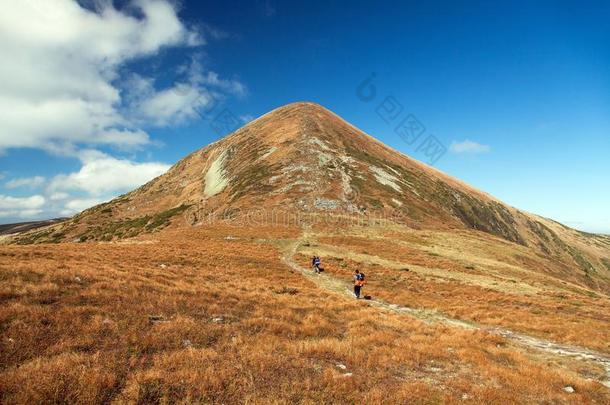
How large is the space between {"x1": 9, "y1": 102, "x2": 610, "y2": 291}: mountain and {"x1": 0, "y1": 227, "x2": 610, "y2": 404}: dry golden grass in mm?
50864

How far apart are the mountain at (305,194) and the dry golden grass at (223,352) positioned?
50.9 m

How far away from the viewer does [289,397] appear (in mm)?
9031

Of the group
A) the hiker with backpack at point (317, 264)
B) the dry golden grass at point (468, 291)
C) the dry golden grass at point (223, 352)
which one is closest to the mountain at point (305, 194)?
the dry golden grass at point (468, 291)

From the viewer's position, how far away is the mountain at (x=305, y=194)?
78000 millimetres

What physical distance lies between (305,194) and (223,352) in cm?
6624

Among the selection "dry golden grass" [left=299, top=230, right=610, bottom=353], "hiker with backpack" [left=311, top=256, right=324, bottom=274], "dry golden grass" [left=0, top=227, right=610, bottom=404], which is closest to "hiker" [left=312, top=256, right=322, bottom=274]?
"hiker with backpack" [left=311, top=256, right=324, bottom=274]

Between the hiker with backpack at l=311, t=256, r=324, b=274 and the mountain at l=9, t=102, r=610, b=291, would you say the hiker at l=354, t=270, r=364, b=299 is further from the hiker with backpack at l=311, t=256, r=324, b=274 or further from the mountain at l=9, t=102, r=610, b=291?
the mountain at l=9, t=102, r=610, b=291

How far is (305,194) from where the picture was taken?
254 ft

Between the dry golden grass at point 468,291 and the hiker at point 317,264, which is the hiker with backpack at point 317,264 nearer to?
the hiker at point 317,264

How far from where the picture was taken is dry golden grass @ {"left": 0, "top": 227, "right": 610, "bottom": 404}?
29.1 ft

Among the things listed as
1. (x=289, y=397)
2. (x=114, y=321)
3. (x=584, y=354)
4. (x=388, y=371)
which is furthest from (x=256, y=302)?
(x=584, y=354)

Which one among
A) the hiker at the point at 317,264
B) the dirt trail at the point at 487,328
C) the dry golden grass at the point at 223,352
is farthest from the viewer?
the hiker at the point at 317,264

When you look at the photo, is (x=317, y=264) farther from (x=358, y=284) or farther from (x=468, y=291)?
(x=468, y=291)

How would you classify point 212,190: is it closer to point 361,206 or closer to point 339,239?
point 361,206
